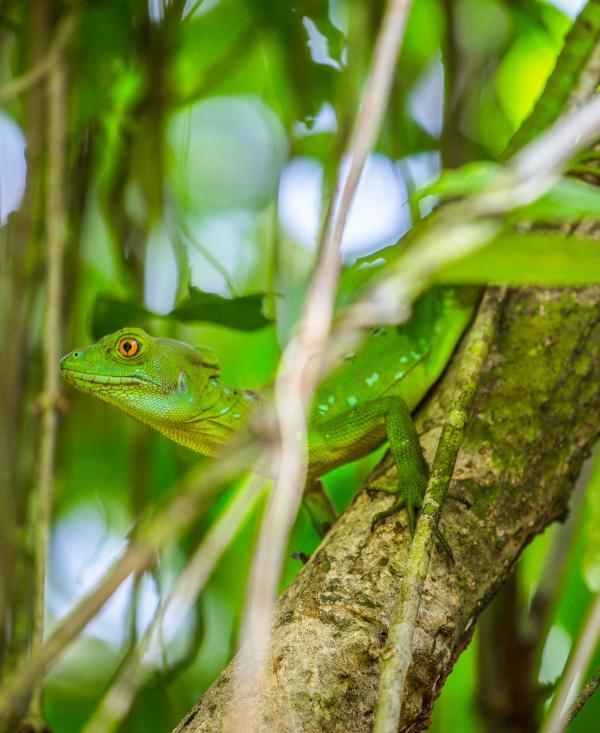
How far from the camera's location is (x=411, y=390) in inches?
115

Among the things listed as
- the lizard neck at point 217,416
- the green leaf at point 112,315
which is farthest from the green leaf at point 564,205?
the lizard neck at point 217,416

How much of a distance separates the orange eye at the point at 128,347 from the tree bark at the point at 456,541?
105 centimetres

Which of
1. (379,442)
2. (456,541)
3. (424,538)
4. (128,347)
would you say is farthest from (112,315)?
(424,538)

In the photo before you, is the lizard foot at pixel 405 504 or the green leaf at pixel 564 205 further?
the lizard foot at pixel 405 504

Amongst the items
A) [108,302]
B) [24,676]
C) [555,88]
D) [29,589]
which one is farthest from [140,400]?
[24,676]

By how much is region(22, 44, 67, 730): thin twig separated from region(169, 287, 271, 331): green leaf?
47cm

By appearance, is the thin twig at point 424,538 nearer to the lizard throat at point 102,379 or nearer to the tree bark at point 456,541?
the tree bark at point 456,541

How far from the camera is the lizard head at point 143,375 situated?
2957 millimetres

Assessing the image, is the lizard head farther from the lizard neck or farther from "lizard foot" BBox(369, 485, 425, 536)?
"lizard foot" BBox(369, 485, 425, 536)

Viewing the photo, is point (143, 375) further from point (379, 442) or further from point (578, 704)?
point (578, 704)

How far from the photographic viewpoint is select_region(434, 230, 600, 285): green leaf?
1015mm

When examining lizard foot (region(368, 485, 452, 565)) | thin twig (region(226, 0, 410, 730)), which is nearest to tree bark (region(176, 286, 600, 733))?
lizard foot (region(368, 485, 452, 565))

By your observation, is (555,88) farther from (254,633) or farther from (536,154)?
(254,633)

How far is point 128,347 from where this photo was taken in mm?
2984
